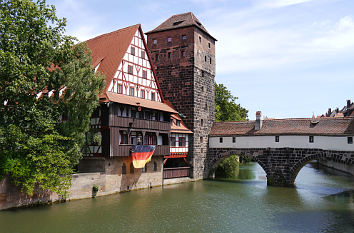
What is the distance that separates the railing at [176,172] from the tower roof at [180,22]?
15352 mm

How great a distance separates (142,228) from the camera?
1823 cm

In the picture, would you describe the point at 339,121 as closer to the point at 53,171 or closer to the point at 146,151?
the point at 146,151

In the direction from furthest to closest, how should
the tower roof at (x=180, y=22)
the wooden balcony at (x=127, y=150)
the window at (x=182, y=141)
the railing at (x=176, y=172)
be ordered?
the tower roof at (x=180, y=22)
the window at (x=182, y=141)
the railing at (x=176, y=172)
the wooden balcony at (x=127, y=150)

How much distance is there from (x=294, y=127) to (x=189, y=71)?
12270mm

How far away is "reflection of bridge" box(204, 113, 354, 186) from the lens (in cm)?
3145

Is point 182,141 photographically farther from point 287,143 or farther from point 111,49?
point 111,49

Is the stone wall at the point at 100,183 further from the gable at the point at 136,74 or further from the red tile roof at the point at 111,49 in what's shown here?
the red tile roof at the point at 111,49

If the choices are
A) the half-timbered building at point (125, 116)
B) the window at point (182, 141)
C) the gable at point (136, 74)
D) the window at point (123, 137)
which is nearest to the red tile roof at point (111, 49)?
the half-timbered building at point (125, 116)

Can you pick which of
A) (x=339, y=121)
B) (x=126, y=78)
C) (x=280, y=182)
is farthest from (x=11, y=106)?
(x=339, y=121)

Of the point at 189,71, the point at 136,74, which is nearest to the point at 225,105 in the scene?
the point at 189,71

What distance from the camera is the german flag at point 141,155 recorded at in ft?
94.0

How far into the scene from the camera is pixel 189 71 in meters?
37.9

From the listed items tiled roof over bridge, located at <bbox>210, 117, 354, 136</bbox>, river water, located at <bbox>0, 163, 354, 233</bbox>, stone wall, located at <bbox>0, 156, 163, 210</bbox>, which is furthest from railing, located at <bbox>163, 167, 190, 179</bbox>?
tiled roof over bridge, located at <bbox>210, 117, 354, 136</bbox>

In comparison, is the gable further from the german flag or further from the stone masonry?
the stone masonry
